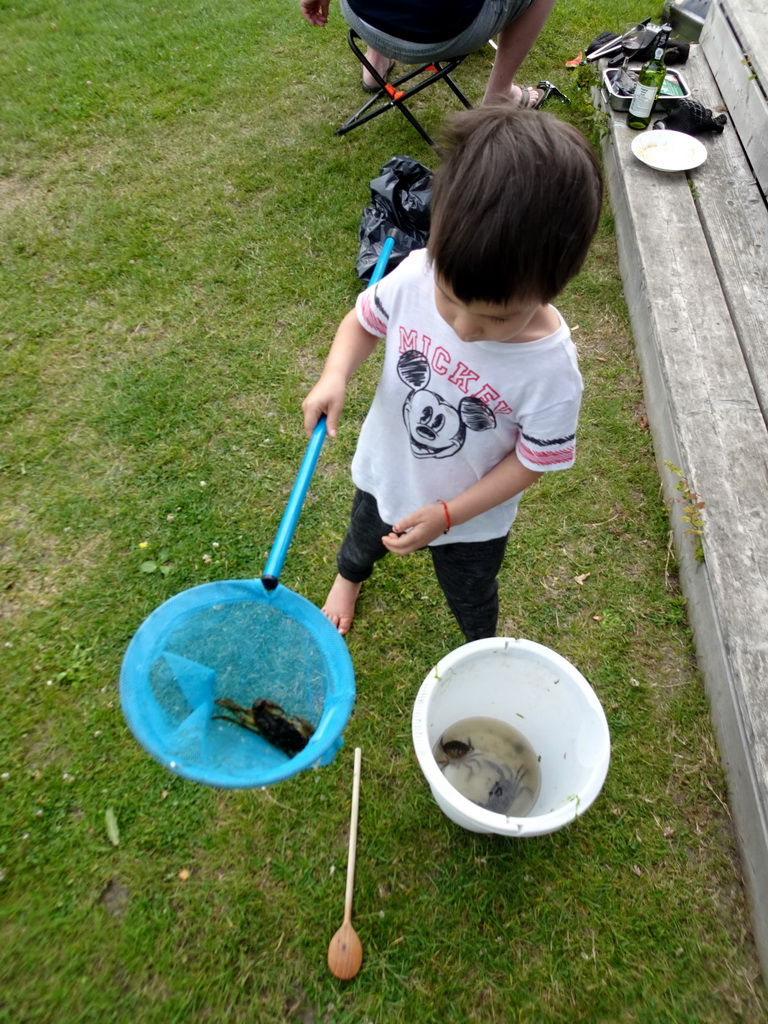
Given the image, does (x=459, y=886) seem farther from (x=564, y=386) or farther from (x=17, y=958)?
(x=564, y=386)

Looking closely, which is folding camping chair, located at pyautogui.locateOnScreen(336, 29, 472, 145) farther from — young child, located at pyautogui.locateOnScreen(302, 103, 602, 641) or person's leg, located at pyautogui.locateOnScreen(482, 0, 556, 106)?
young child, located at pyautogui.locateOnScreen(302, 103, 602, 641)

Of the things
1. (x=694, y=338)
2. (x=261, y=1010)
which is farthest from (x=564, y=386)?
(x=694, y=338)

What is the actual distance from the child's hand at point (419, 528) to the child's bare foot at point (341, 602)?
2.39 feet

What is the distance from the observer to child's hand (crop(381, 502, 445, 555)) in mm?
1365

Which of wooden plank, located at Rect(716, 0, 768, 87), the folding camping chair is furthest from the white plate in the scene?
the folding camping chair

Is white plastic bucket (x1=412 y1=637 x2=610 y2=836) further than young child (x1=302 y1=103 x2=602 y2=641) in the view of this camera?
Yes

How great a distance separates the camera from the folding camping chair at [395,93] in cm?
354

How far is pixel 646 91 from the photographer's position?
3.44 metres

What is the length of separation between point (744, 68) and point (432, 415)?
3522mm

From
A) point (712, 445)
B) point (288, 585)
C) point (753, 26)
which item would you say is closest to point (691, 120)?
point (753, 26)

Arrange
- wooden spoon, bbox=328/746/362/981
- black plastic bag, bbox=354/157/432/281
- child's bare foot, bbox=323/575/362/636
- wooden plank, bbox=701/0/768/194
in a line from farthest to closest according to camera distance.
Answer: wooden plank, bbox=701/0/768/194 < black plastic bag, bbox=354/157/432/281 < child's bare foot, bbox=323/575/362/636 < wooden spoon, bbox=328/746/362/981

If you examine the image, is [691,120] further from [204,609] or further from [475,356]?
[204,609]

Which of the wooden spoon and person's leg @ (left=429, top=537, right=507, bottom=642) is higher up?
person's leg @ (left=429, top=537, right=507, bottom=642)

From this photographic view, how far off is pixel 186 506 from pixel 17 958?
140cm
